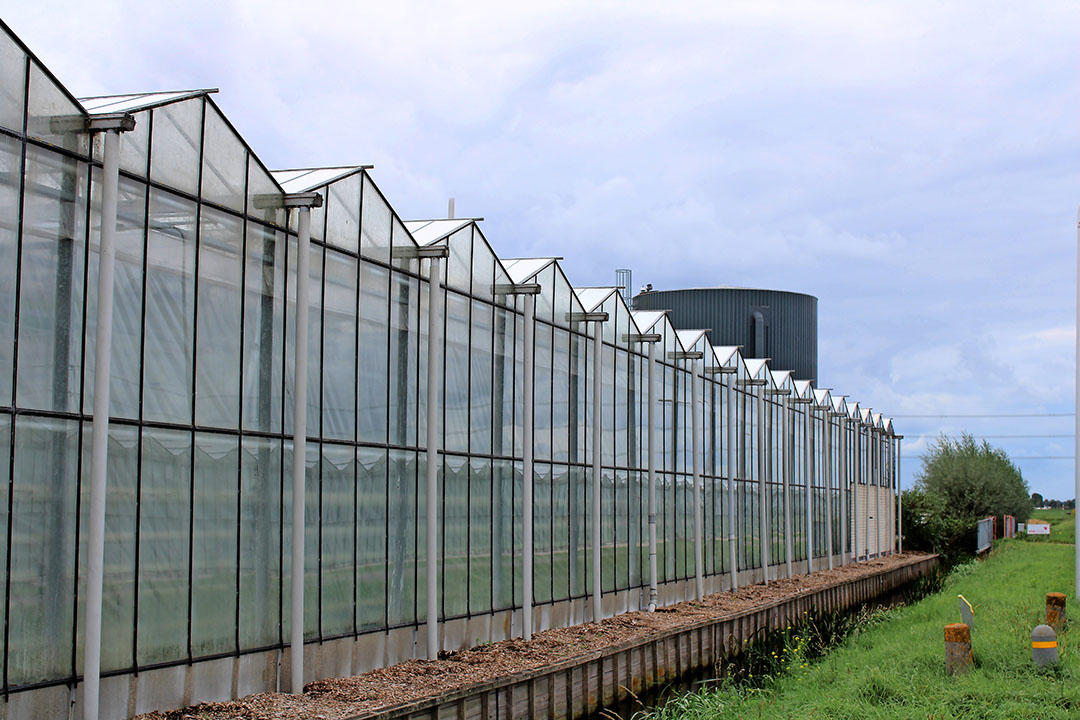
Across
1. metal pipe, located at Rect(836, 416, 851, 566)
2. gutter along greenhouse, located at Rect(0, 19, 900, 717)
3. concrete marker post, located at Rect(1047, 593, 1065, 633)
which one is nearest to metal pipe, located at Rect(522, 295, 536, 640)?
gutter along greenhouse, located at Rect(0, 19, 900, 717)

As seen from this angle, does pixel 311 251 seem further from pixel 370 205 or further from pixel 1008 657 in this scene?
pixel 1008 657

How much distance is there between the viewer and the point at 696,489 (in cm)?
2914

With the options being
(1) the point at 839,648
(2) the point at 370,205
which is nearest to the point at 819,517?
(1) the point at 839,648

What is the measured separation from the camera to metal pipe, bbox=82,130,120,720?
11.0 metres

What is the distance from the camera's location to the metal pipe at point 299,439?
46.4 feet

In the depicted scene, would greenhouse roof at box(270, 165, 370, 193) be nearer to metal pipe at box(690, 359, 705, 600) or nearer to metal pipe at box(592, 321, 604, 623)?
metal pipe at box(592, 321, 604, 623)

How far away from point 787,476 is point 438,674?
25.2 meters

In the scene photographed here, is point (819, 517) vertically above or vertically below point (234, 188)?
below

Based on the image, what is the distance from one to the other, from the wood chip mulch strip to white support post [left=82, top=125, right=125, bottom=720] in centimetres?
135

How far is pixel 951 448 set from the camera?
84312 mm

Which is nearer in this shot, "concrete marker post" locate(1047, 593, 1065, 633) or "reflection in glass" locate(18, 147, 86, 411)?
"reflection in glass" locate(18, 147, 86, 411)

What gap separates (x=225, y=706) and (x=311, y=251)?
5759 mm

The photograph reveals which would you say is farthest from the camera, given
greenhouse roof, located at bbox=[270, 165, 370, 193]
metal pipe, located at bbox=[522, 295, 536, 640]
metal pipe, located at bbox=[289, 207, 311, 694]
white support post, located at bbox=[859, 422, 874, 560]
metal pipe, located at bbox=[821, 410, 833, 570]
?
white support post, located at bbox=[859, 422, 874, 560]

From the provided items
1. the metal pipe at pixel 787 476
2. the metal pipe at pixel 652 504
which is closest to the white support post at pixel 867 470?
the metal pipe at pixel 787 476
